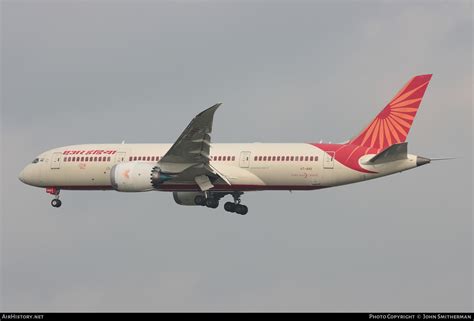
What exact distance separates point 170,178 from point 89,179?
7455 mm

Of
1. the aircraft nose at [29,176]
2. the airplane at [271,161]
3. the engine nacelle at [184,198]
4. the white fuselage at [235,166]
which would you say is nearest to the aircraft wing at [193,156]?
the airplane at [271,161]

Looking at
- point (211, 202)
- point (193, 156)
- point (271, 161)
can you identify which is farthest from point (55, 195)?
point (271, 161)

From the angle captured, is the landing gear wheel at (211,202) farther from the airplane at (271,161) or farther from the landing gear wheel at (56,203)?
the landing gear wheel at (56,203)

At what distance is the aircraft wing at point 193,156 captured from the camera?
214ft

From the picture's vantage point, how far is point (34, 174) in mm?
76125

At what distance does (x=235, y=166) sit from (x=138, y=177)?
236 inches

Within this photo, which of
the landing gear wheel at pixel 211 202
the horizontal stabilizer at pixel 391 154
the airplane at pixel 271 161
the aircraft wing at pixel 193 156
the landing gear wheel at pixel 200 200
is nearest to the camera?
the horizontal stabilizer at pixel 391 154

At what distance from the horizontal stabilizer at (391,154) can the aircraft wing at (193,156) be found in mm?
9556

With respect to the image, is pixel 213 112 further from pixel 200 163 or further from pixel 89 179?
pixel 89 179

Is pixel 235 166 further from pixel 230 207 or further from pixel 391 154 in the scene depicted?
pixel 391 154

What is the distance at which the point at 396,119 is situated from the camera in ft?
224

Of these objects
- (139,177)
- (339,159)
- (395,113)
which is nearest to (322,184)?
(339,159)

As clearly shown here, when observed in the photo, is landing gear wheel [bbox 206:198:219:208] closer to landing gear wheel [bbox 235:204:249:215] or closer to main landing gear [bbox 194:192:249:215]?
main landing gear [bbox 194:192:249:215]

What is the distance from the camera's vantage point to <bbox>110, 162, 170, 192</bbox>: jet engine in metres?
68.4
